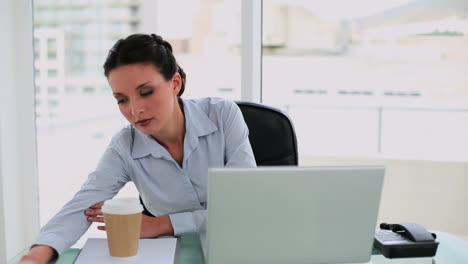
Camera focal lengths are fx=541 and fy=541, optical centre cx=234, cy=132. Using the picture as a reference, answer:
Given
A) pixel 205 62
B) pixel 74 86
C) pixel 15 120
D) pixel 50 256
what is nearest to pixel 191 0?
pixel 205 62

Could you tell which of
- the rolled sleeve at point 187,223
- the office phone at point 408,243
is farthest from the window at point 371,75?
the office phone at point 408,243

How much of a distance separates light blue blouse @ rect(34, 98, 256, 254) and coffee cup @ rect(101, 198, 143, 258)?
252 millimetres

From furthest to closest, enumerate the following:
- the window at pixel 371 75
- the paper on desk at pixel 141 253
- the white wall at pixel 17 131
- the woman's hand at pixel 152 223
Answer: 1. the window at pixel 371 75
2. the white wall at pixel 17 131
3. the woman's hand at pixel 152 223
4. the paper on desk at pixel 141 253

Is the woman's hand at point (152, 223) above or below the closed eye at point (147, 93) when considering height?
below

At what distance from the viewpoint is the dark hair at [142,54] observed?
4.86ft

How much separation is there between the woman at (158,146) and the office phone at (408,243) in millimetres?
455

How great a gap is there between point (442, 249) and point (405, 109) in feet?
6.77

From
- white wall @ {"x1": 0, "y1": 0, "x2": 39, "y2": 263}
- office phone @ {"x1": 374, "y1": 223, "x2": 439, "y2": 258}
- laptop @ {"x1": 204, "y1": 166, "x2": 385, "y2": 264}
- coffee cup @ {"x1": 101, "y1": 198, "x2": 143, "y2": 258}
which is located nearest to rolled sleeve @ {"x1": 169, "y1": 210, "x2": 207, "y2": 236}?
coffee cup @ {"x1": 101, "y1": 198, "x2": 143, "y2": 258}

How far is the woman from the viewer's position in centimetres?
138

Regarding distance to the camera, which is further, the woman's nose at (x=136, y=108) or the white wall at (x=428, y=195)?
the white wall at (x=428, y=195)

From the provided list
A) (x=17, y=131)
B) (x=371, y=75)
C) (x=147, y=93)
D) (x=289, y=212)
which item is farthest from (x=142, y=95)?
(x=371, y=75)

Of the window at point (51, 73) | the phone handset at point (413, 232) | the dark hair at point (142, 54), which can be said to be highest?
the dark hair at point (142, 54)

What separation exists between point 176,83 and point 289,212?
0.72 m

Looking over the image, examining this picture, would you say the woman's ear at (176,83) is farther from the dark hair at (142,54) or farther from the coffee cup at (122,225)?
the coffee cup at (122,225)
